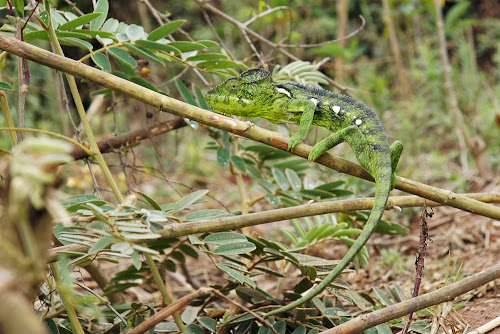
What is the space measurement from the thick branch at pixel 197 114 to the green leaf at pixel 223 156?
73cm

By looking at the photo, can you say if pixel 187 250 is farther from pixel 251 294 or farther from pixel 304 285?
pixel 304 285

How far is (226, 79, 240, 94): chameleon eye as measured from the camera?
86.4 inches

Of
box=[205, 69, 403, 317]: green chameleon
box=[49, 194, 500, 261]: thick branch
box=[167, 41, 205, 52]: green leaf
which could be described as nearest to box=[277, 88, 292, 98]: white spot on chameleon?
box=[205, 69, 403, 317]: green chameleon

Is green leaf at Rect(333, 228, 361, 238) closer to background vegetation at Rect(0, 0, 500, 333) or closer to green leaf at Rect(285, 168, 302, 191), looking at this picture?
background vegetation at Rect(0, 0, 500, 333)

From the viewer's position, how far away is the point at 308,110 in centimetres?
220

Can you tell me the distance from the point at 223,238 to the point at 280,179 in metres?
0.93

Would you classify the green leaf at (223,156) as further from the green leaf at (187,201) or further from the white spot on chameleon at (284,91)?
the green leaf at (187,201)

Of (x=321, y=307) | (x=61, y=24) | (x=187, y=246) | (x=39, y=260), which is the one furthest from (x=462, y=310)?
(x=61, y=24)

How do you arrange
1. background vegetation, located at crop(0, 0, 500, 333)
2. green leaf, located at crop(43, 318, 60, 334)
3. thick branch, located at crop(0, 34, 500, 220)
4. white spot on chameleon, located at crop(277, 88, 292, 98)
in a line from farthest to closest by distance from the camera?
white spot on chameleon, located at crop(277, 88, 292, 98), green leaf, located at crop(43, 318, 60, 334), thick branch, located at crop(0, 34, 500, 220), background vegetation, located at crop(0, 0, 500, 333)

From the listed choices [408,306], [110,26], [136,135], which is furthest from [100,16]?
[408,306]

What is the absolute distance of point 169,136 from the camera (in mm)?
6379

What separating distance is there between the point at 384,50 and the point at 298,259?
23.5ft

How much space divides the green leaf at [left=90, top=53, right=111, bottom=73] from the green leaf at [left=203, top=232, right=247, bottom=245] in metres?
0.86

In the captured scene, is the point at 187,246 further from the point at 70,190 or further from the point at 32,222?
the point at 70,190
